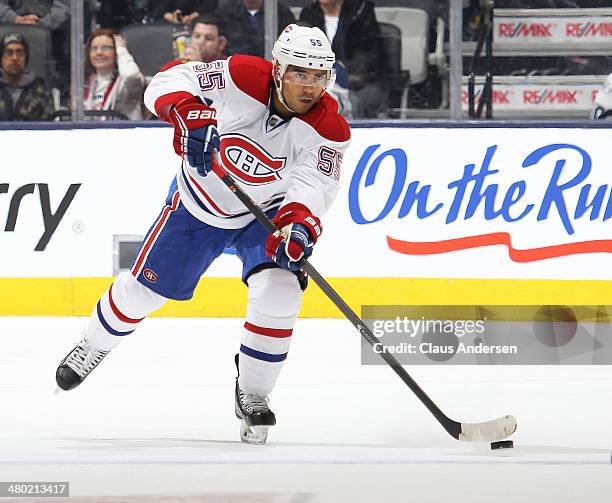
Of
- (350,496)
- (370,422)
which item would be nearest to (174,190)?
(370,422)

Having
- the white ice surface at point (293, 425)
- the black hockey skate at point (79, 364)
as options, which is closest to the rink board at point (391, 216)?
the white ice surface at point (293, 425)

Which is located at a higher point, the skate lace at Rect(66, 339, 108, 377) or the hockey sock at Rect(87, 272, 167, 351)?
the hockey sock at Rect(87, 272, 167, 351)

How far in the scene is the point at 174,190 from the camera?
3.50 meters

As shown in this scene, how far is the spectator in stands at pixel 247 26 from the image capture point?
514 cm

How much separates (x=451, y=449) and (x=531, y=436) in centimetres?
28

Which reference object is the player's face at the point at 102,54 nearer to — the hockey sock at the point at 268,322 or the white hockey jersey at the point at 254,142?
the white hockey jersey at the point at 254,142

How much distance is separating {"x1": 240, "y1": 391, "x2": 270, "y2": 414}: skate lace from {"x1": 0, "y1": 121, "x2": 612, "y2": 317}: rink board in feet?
5.60

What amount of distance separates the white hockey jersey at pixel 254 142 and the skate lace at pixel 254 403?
452 mm

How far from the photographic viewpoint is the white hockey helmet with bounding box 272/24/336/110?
10.2 feet

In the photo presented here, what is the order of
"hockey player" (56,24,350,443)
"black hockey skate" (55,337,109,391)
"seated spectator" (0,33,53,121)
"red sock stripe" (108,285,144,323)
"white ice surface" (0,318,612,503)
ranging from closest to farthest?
"white ice surface" (0,318,612,503) → "hockey player" (56,24,350,443) → "red sock stripe" (108,285,144,323) → "black hockey skate" (55,337,109,391) → "seated spectator" (0,33,53,121)

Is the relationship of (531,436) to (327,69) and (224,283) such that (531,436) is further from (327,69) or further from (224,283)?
(224,283)

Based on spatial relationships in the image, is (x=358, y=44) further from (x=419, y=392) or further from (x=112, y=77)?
(x=419, y=392)

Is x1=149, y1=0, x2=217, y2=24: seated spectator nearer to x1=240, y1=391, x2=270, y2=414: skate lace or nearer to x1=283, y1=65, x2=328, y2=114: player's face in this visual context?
x1=283, y1=65, x2=328, y2=114: player's face

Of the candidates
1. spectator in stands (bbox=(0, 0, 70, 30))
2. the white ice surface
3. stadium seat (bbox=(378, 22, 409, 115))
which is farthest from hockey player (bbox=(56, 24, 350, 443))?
spectator in stands (bbox=(0, 0, 70, 30))
